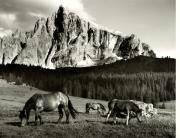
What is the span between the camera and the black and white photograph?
6562mm

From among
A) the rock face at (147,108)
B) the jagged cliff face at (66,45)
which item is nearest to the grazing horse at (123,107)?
the rock face at (147,108)

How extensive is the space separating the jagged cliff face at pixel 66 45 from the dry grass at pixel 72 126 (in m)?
0.76

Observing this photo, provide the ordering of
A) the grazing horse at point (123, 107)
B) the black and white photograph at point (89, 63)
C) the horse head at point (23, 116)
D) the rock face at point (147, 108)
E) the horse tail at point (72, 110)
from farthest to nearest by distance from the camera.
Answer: the rock face at point (147, 108), the horse tail at point (72, 110), the grazing horse at point (123, 107), the black and white photograph at point (89, 63), the horse head at point (23, 116)

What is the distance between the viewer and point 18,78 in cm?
659

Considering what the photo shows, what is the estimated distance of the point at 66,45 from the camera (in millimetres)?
7023

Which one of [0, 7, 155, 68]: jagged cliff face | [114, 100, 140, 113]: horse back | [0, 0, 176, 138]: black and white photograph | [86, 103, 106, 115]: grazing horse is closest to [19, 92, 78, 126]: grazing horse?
[0, 0, 176, 138]: black and white photograph

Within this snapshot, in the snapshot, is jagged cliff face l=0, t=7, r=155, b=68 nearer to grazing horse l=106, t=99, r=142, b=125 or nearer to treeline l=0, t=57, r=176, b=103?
treeline l=0, t=57, r=176, b=103

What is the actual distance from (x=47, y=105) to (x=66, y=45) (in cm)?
141

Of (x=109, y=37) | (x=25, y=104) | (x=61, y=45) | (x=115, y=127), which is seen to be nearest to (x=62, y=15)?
(x=61, y=45)

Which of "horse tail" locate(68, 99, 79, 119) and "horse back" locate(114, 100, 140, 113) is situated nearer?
"horse back" locate(114, 100, 140, 113)

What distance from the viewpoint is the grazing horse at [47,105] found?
6336 mm

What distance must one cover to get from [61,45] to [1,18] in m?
1.40

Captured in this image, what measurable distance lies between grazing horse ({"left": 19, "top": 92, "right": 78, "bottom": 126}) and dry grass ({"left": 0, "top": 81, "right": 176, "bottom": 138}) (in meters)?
0.14

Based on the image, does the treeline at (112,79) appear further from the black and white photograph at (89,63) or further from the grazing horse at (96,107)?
the grazing horse at (96,107)
